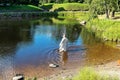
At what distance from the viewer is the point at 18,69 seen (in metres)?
32.6

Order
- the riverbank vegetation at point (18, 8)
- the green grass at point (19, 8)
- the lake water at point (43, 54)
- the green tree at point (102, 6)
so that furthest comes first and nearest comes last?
the green grass at point (19, 8)
the riverbank vegetation at point (18, 8)
the green tree at point (102, 6)
the lake water at point (43, 54)

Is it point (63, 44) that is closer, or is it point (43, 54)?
point (43, 54)

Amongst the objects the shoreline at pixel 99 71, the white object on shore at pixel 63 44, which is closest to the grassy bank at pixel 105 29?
the white object on shore at pixel 63 44

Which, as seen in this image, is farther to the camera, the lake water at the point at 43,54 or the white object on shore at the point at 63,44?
the white object on shore at the point at 63,44

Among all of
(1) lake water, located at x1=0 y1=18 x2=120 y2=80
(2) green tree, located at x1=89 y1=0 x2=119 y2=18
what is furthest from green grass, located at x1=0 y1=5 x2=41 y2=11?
(1) lake water, located at x1=0 y1=18 x2=120 y2=80

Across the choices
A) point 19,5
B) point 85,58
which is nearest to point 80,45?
point 85,58

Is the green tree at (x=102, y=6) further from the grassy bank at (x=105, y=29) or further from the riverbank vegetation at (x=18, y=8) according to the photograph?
the riverbank vegetation at (x=18, y=8)

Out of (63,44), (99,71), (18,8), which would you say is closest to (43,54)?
(63,44)

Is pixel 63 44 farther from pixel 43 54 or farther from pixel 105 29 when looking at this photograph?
pixel 105 29

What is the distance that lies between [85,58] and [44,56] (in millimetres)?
4719

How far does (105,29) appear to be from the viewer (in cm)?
5688

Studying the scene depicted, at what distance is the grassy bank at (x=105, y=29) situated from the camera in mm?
49706

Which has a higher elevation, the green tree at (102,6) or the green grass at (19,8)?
the green tree at (102,6)

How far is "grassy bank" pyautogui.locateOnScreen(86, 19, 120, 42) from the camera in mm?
49706
